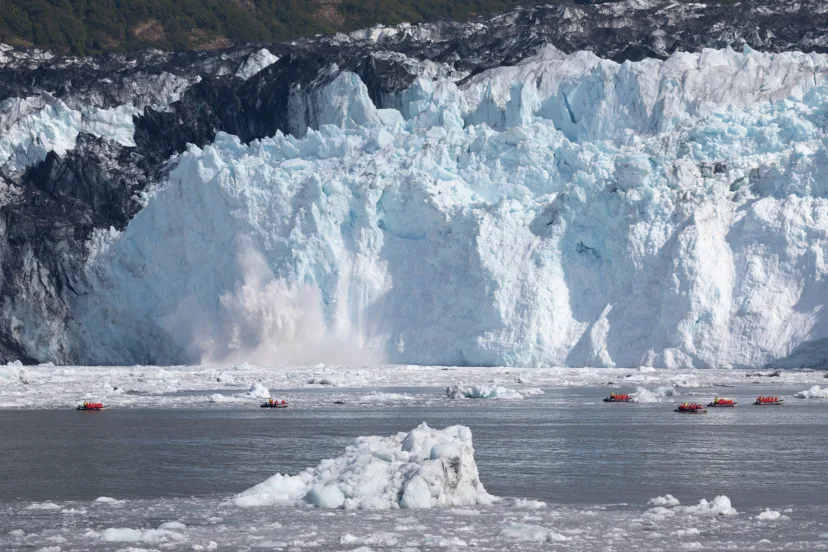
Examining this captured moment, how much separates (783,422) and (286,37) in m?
74.5

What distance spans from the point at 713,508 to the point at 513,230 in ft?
119

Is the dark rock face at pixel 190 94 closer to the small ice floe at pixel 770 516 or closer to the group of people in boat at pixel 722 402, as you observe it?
the group of people in boat at pixel 722 402

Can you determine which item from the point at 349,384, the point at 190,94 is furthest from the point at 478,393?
the point at 190,94

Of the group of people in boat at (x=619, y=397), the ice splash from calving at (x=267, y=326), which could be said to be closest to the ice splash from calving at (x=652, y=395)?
the group of people in boat at (x=619, y=397)

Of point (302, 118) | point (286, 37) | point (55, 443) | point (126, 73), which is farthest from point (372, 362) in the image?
point (286, 37)

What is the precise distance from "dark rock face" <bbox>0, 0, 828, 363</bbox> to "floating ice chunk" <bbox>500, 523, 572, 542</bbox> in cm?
4751

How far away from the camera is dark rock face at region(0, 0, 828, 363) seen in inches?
2504

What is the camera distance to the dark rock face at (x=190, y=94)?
63594 millimetres

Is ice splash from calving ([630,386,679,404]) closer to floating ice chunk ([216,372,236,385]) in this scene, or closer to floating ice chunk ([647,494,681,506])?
floating ice chunk ([216,372,236,385])

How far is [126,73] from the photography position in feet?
276

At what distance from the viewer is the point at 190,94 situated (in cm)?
7619

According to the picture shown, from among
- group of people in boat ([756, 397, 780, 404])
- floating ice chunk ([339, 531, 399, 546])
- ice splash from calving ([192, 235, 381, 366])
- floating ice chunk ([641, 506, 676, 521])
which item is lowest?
floating ice chunk ([339, 531, 399, 546])

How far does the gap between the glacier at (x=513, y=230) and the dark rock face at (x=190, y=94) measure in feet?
6.97

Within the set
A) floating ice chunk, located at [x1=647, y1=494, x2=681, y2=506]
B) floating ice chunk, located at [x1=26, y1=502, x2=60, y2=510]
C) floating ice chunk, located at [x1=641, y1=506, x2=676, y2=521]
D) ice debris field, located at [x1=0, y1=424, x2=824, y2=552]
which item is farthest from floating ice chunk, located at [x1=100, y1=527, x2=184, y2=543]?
floating ice chunk, located at [x1=647, y1=494, x2=681, y2=506]
